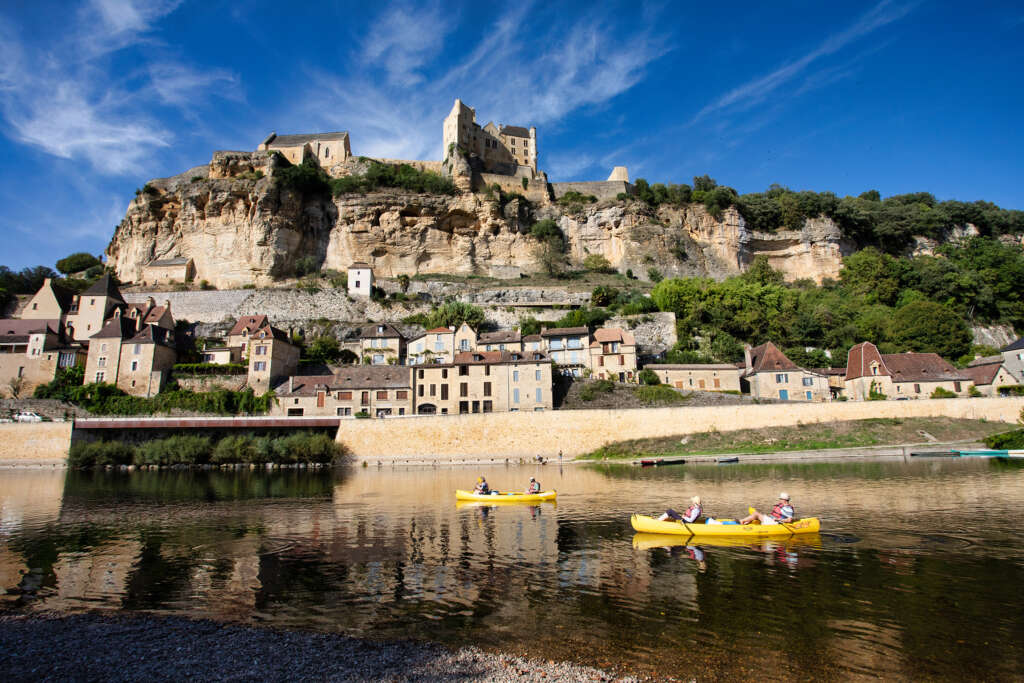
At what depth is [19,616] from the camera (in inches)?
326

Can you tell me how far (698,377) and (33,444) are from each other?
4152 cm

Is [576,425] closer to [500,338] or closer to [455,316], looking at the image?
[500,338]

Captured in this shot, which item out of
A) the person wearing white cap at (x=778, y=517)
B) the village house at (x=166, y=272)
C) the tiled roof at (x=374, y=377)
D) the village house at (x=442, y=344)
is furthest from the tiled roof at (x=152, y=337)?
the person wearing white cap at (x=778, y=517)

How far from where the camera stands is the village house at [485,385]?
3656 centimetres

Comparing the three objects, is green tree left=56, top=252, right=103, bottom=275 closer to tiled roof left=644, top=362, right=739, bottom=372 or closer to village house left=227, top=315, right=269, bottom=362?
village house left=227, top=315, right=269, bottom=362

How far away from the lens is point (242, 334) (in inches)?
1711

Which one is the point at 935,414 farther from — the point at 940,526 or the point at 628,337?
the point at 940,526

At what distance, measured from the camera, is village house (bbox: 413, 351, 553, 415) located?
36562mm

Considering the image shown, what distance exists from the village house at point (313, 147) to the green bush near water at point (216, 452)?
40055 mm

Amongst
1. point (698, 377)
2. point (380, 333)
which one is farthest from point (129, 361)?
point (698, 377)

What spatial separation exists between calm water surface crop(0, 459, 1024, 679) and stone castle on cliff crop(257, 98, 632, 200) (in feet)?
167

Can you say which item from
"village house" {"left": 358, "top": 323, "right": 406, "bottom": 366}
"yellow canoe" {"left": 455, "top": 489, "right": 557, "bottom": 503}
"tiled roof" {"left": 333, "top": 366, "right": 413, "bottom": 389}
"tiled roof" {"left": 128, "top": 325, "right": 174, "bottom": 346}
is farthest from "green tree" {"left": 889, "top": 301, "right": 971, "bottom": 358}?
"tiled roof" {"left": 128, "top": 325, "right": 174, "bottom": 346}

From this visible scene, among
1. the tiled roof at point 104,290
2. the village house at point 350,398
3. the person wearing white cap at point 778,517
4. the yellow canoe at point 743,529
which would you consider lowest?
the yellow canoe at point 743,529

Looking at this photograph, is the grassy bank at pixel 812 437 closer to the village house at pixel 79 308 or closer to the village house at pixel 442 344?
the village house at pixel 442 344
